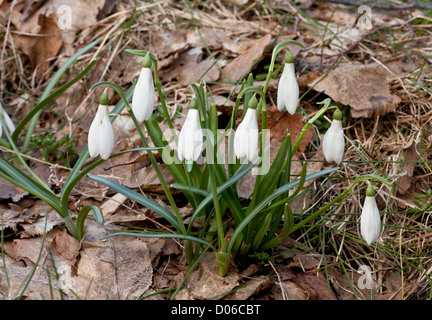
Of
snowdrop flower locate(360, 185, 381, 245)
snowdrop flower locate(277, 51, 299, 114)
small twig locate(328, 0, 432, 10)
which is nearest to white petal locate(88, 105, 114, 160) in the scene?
snowdrop flower locate(277, 51, 299, 114)

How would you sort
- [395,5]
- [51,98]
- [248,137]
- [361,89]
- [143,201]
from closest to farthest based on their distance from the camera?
[248,137] < [143,201] < [51,98] < [361,89] < [395,5]

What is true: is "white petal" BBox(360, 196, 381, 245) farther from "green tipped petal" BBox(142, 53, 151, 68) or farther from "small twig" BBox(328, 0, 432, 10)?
"small twig" BBox(328, 0, 432, 10)

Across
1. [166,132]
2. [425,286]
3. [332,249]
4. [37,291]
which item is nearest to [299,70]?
[166,132]

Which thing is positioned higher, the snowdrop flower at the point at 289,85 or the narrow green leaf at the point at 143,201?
the snowdrop flower at the point at 289,85

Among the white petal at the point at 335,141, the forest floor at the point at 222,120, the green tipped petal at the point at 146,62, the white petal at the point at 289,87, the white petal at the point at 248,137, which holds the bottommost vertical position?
the forest floor at the point at 222,120

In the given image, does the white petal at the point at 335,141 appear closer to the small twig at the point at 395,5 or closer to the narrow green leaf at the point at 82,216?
the narrow green leaf at the point at 82,216

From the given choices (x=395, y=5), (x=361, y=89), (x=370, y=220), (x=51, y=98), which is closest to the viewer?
(x=370, y=220)

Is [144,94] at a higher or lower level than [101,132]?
higher

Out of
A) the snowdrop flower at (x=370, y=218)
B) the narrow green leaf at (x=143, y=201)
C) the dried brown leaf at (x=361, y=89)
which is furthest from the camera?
the dried brown leaf at (x=361, y=89)

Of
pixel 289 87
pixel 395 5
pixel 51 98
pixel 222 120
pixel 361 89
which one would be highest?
pixel 289 87

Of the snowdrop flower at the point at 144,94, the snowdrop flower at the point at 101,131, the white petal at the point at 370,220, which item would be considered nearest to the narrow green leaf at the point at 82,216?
the snowdrop flower at the point at 101,131

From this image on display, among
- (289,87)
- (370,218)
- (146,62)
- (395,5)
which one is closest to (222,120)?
(289,87)

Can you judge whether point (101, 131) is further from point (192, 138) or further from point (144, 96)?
point (192, 138)
